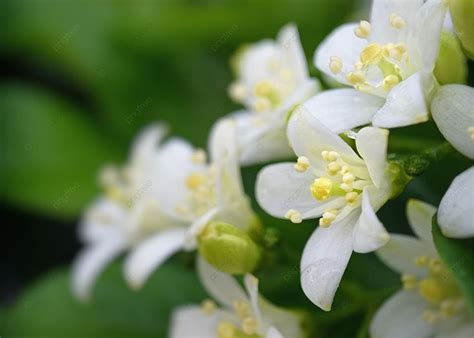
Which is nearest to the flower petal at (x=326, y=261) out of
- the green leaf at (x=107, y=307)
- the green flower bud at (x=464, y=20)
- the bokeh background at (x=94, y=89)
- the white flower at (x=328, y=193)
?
the white flower at (x=328, y=193)

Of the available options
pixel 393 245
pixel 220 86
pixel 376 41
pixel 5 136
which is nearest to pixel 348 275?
pixel 393 245

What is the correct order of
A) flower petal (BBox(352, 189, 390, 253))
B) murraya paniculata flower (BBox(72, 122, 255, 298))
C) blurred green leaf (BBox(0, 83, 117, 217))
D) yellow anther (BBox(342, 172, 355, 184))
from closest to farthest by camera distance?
flower petal (BBox(352, 189, 390, 253)) → yellow anther (BBox(342, 172, 355, 184)) → murraya paniculata flower (BBox(72, 122, 255, 298)) → blurred green leaf (BBox(0, 83, 117, 217))

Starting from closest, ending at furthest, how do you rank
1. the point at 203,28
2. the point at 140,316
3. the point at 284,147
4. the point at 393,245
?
1. the point at 393,245
2. the point at 284,147
3. the point at 140,316
4. the point at 203,28

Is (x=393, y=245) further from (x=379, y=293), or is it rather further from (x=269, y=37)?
(x=269, y=37)

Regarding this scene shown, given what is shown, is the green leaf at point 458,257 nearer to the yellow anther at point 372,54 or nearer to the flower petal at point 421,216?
the flower petal at point 421,216

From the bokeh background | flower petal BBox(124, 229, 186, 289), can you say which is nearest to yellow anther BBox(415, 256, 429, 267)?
flower petal BBox(124, 229, 186, 289)

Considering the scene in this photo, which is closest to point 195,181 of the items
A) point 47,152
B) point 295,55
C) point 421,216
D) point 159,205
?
point 159,205

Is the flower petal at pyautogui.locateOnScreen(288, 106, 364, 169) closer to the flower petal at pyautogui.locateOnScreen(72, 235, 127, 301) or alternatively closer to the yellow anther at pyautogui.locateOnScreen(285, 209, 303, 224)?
the yellow anther at pyautogui.locateOnScreen(285, 209, 303, 224)
